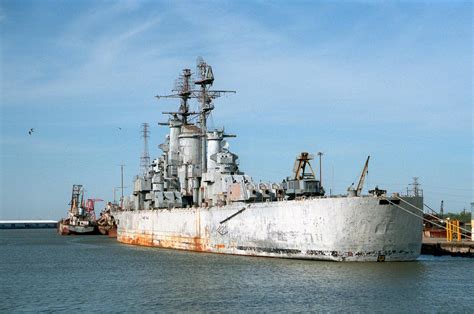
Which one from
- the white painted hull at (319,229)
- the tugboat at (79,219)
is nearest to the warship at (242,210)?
the white painted hull at (319,229)

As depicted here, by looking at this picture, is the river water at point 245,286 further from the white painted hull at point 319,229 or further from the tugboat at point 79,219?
the tugboat at point 79,219

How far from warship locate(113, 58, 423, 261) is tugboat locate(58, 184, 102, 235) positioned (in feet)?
104

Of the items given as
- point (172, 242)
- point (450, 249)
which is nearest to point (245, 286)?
point (450, 249)

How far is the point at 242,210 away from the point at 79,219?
6499 centimetres

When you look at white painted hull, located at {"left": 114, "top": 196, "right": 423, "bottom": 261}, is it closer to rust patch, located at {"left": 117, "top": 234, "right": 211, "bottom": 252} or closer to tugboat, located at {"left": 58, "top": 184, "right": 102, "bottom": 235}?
rust patch, located at {"left": 117, "top": 234, "right": 211, "bottom": 252}

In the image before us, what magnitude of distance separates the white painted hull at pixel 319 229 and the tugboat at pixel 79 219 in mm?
53509

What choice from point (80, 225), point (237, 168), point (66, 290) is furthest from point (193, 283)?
point (80, 225)

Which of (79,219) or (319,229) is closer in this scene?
(319,229)

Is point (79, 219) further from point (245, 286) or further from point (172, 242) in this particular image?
point (245, 286)

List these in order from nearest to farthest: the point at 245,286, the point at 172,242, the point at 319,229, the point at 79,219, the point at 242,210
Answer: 1. the point at 245,286
2. the point at 319,229
3. the point at 242,210
4. the point at 172,242
5. the point at 79,219

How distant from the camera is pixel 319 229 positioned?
105 ft

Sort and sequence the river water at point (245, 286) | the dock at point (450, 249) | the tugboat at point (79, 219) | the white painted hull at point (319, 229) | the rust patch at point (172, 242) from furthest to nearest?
the tugboat at point (79, 219), the rust patch at point (172, 242), the dock at point (450, 249), the white painted hull at point (319, 229), the river water at point (245, 286)

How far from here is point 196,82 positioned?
170 feet

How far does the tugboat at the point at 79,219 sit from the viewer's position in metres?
92.4
